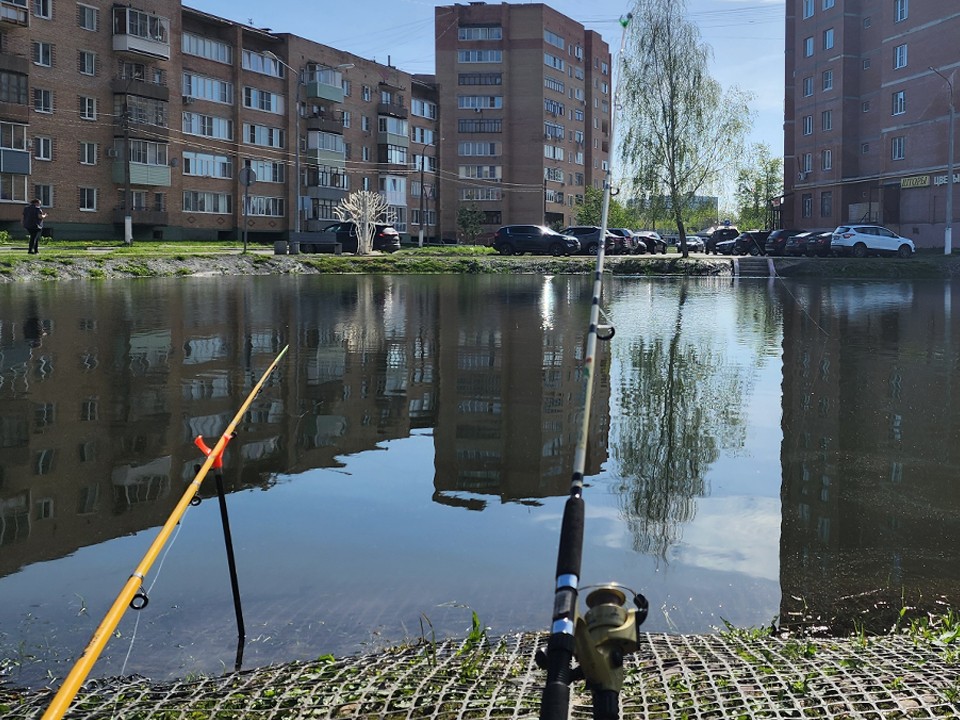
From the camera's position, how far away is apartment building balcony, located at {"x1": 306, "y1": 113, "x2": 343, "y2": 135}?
8475 cm

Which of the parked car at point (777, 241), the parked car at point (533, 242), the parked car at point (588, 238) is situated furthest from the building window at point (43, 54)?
the parked car at point (777, 241)

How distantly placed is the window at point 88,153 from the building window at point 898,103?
47.0 m

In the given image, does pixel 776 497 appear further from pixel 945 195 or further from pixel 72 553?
pixel 945 195

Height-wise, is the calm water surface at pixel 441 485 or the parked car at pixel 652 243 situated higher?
the parked car at pixel 652 243

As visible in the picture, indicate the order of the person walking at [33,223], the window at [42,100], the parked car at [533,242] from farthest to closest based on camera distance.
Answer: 1. the window at [42,100]
2. the parked car at [533,242]
3. the person walking at [33,223]

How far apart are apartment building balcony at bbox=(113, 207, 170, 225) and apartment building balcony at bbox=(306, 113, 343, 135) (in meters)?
19.0

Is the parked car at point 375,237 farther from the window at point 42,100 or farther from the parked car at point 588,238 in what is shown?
the window at point 42,100

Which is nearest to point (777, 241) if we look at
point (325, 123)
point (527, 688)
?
point (325, 123)

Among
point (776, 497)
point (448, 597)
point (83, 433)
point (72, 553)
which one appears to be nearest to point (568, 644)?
point (448, 597)

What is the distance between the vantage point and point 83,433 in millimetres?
9922

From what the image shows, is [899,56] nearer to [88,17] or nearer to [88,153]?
[88,17]

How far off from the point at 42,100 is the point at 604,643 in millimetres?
65446

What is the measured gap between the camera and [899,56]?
219ft

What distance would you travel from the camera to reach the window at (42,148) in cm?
6134
